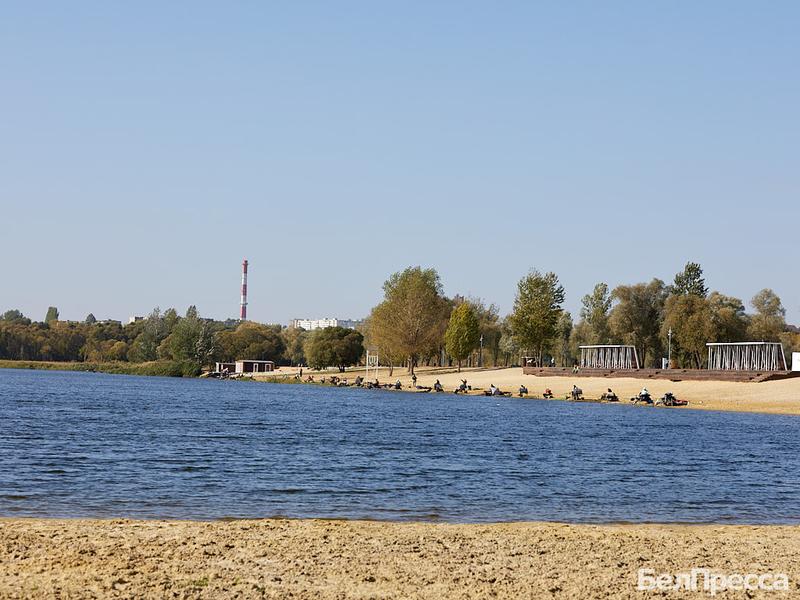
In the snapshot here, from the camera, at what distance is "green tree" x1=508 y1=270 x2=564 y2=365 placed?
13300 cm

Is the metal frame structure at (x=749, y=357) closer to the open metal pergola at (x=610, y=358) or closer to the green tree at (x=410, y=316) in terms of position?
the open metal pergola at (x=610, y=358)

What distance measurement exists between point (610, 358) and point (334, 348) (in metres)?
57.3

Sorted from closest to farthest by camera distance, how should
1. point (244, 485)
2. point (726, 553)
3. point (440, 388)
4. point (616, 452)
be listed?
1. point (726, 553)
2. point (244, 485)
3. point (616, 452)
4. point (440, 388)

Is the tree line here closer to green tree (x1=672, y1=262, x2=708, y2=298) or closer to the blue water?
green tree (x1=672, y1=262, x2=708, y2=298)

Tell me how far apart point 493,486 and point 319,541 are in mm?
11447

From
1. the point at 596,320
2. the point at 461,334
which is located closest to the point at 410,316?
the point at 461,334

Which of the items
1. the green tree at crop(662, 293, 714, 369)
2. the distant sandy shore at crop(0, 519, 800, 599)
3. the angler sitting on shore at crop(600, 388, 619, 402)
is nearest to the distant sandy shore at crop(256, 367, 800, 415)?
the angler sitting on shore at crop(600, 388, 619, 402)

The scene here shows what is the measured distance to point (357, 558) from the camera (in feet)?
47.8

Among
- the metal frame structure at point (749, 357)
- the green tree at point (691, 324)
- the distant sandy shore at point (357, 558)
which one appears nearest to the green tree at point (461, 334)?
the green tree at point (691, 324)

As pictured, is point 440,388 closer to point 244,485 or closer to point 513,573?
point 244,485

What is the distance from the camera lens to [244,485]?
84.2 feet

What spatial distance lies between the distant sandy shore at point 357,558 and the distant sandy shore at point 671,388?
61285 mm

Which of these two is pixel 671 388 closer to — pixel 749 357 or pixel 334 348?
pixel 749 357

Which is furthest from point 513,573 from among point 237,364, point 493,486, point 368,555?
point 237,364
